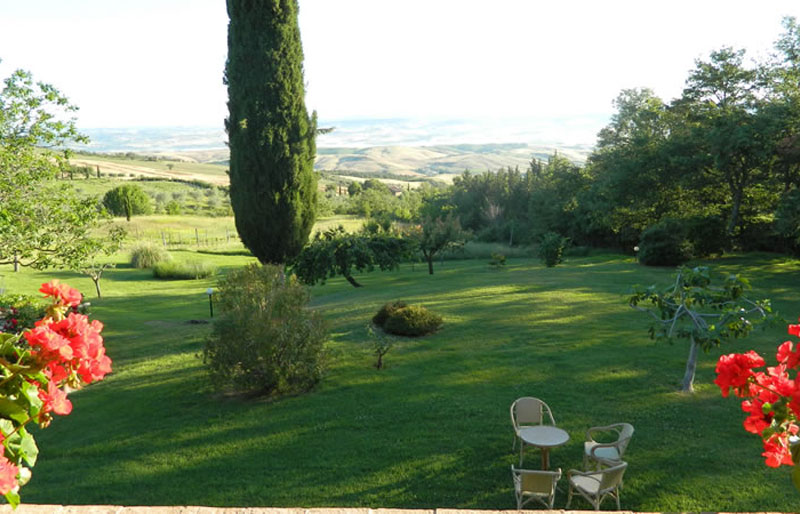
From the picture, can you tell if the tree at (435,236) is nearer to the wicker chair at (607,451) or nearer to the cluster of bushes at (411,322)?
the cluster of bushes at (411,322)

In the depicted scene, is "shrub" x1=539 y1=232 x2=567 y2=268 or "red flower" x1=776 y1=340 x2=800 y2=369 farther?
"shrub" x1=539 y1=232 x2=567 y2=268

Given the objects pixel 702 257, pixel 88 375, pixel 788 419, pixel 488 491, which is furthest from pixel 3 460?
pixel 702 257

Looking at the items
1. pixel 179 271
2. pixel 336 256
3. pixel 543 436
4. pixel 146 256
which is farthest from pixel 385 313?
pixel 146 256

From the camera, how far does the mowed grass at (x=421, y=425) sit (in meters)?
6.51

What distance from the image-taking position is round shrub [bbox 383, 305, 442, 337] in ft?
43.3

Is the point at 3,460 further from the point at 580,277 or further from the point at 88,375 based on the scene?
the point at 580,277

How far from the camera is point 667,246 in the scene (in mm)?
24016

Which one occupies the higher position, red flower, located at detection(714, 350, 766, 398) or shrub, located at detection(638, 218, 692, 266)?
red flower, located at detection(714, 350, 766, 398)

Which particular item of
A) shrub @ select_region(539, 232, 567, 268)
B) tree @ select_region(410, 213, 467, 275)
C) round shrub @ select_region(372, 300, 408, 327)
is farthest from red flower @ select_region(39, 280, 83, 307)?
shrub @ select_region(539, 232, 567, 268)

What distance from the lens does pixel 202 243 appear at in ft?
148

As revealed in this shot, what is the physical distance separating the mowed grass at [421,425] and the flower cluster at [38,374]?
13.4 feet

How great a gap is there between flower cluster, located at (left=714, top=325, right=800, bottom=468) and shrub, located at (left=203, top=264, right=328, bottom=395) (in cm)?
782

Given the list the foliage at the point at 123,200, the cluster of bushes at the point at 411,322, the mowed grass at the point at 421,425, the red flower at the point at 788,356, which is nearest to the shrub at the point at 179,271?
the mowed grass at the point at 421,425

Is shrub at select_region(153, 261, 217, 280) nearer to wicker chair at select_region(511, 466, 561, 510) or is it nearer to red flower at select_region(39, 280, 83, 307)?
wicker chair at select_region(511, 466, 561, 510)
